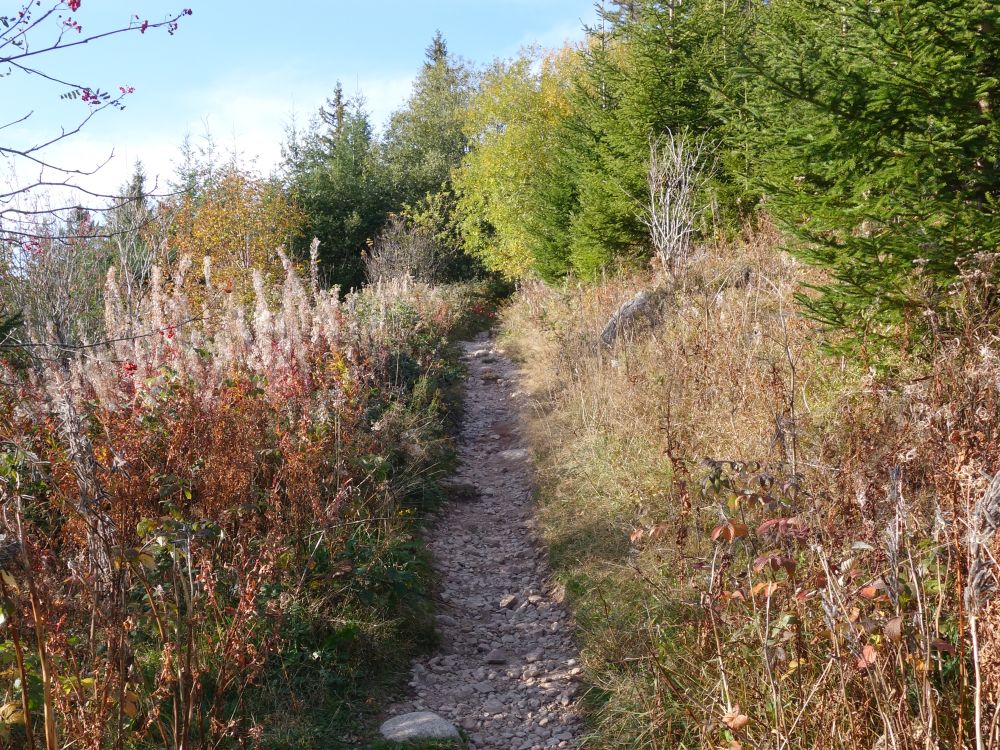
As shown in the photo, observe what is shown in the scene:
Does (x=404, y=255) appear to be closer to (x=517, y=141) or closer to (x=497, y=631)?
(x=517, y=141)

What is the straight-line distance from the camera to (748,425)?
5.12 m

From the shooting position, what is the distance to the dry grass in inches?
88.3

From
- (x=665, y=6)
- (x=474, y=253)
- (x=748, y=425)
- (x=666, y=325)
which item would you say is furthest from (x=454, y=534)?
(x=474, y=253)

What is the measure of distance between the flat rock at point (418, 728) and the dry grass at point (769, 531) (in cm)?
74

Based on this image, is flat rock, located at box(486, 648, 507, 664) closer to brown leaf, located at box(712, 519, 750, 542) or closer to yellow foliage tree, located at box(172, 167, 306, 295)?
brown leaf, located at box(712, 519, 750, 542)

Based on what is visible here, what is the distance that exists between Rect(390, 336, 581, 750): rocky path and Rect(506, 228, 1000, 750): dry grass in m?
0.24

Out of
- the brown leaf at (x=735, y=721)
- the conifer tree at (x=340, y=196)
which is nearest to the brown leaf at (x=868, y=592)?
the brown leaf at (x=735, y=721)

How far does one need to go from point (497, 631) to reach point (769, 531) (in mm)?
2503

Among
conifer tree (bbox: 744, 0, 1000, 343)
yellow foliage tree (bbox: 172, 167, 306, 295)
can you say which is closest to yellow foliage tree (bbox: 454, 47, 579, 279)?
yellow foliage tree (bbox: 172, 167, 306, 295)

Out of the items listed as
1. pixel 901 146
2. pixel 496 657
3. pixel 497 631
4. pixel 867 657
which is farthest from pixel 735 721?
pixel 901 146

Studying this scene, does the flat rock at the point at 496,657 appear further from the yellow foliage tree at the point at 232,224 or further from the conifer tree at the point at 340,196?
the conifer tree at the point at 340,196

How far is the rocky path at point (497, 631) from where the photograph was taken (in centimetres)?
389

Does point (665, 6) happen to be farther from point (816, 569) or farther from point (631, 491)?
point (816, 569)

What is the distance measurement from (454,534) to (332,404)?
1859mm
